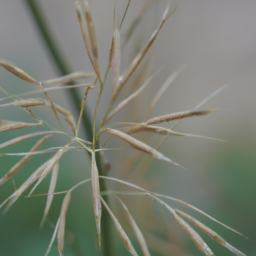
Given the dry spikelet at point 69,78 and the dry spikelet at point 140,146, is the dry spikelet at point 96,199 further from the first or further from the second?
the dry spikelet at point 69,78

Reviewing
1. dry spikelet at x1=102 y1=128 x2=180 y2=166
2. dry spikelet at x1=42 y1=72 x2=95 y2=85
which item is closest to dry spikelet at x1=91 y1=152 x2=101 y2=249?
dry spikelet at x1=102 y1=128 x2=180 y2=166

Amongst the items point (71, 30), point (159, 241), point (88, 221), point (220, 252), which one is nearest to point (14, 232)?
point (88, 221)

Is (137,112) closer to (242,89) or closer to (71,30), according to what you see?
(242,89)

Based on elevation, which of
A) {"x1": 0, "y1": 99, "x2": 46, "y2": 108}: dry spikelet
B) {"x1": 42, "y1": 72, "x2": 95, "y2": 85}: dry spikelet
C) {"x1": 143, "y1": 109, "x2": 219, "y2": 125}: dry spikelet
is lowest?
{"x1": 143, "y1": 109, "x2": 219, "y2": 125}: dry spikelet

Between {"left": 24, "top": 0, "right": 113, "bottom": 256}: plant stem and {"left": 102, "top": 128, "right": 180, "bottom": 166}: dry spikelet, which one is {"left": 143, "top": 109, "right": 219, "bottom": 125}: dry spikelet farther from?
{"left": 24, "top": 0, "right": 113, "bottom": 256}: plant stem

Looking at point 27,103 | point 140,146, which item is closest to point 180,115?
point 140,146

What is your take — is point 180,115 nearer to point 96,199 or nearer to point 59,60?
point 96,199

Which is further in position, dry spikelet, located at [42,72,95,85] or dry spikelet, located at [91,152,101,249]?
dry spikelet, located at [42,72,95,85]

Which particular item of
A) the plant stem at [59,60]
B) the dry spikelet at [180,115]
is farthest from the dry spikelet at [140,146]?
the plant stem at [59,60]

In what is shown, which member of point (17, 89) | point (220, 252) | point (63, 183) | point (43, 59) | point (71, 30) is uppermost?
point (71, 30)

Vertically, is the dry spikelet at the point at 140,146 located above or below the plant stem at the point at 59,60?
below

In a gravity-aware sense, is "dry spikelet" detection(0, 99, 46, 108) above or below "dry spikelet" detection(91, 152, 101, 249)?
above
